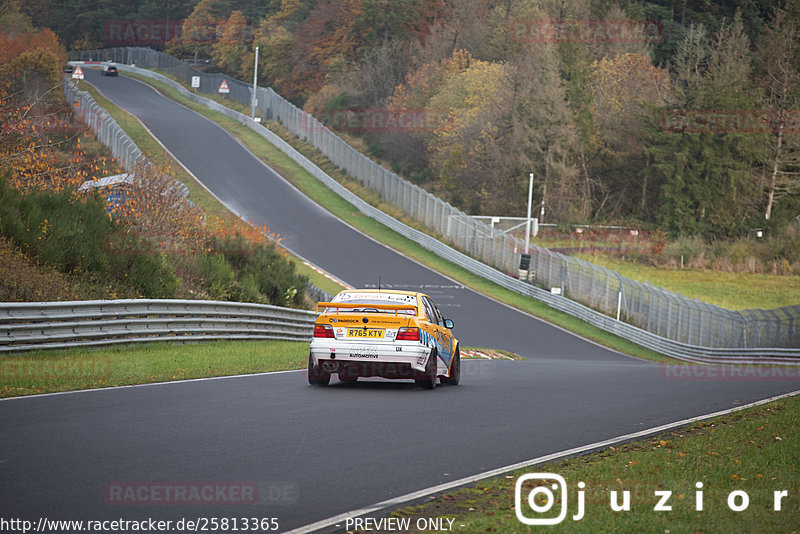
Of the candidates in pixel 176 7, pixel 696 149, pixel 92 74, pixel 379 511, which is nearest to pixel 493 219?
pixel 696 149

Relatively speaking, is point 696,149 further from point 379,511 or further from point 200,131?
point 379,511

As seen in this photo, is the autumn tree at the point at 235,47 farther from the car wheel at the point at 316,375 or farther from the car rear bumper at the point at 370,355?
the car rear bumper at the point at 370,355

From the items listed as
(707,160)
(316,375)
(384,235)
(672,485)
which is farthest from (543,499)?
(707,160)

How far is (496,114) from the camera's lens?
3027 inches

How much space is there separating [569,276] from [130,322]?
30.2 m

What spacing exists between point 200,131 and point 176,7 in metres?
66.8

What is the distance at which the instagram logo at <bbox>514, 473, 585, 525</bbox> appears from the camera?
6.64 m

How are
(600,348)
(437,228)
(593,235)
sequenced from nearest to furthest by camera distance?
(600,348), (437,228), (593,235)

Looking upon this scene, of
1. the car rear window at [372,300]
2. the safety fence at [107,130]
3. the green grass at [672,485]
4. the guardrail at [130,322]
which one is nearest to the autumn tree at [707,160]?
the safety fence at [107,130]

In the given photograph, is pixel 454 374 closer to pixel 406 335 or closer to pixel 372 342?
pixel 406 335

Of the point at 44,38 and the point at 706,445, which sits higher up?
the point at 44,38

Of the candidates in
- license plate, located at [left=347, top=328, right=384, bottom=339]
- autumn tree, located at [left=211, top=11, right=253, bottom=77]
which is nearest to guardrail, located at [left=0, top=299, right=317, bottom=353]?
license plate, located at [left=347, top=328, right=384, bottom=339]

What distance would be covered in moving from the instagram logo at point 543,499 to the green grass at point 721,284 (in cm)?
4415

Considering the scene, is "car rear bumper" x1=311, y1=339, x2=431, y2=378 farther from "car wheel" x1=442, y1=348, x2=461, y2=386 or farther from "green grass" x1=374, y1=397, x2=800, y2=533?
"green grass" x1=374, y1=397, x2=800, y2=533
